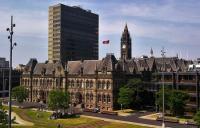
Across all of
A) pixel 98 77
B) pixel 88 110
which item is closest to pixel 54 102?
pixel 88 110

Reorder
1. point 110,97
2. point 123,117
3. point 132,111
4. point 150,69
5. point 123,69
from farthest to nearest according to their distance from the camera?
point 150,69
point 123,69
point 110,97
point 132,111
point 123,117

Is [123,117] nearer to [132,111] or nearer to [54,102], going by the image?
[132,111]

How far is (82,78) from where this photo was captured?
473 feet

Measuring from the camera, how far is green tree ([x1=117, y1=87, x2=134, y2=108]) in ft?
412

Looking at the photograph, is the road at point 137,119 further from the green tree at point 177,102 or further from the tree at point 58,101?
the green tree at point 177,102

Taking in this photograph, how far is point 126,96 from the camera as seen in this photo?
125438 mm

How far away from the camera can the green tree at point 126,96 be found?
126 metres

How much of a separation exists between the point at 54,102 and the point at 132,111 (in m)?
27.3

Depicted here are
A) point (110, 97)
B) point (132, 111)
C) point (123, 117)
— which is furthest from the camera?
point (110, 97)

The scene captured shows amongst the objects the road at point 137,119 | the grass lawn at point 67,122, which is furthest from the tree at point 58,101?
the road at point 137,119

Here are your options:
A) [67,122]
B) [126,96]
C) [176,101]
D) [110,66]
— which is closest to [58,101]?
[67,122]

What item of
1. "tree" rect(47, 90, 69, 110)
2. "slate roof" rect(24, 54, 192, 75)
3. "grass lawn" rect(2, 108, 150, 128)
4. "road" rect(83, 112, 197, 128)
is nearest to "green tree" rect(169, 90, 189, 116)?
"road" rect(83, 112, 197, 128)

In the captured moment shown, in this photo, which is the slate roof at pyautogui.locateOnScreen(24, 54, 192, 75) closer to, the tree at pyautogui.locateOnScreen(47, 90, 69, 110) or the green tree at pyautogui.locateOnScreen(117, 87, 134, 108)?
the green tree at pyautogui.locateOnScreen(117, 87, 134, 108)

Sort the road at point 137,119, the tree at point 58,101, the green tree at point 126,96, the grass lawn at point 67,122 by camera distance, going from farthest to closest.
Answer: the green tree at point 126,96 → the tree at point 58,101 → the grass lawn at point 67,122 → the road at point 137,119
